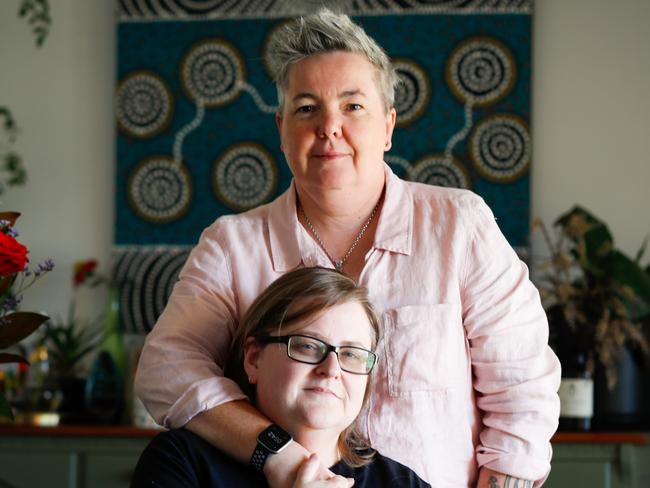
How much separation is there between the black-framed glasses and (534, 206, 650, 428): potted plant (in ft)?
4.49

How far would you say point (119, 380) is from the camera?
307 cm

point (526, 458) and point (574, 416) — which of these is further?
point (574, 416)

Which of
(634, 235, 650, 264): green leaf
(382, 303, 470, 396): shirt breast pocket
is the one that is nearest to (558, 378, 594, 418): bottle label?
(634, 235, 650, 264): green leaf

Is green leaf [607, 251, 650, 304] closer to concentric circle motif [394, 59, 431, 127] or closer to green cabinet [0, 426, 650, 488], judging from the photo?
green cabinet [0, 426, 650, 488]

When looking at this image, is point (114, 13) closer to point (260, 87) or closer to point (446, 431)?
point (260, 87)

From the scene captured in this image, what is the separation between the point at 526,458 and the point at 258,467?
481 millimetres

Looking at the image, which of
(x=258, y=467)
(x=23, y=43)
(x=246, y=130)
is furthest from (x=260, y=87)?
(x=258, y=467)

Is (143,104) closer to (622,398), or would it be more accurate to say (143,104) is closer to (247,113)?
(247,113)

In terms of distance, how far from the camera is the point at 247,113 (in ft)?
10.8

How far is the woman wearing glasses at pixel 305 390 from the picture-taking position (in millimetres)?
1461

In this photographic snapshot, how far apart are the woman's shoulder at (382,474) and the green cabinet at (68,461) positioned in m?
1.38

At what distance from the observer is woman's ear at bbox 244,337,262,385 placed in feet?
5.17

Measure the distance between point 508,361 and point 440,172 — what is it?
1.59 meters

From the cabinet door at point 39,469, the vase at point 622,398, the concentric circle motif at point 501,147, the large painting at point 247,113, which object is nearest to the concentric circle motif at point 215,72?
the large painting at point 247,113
